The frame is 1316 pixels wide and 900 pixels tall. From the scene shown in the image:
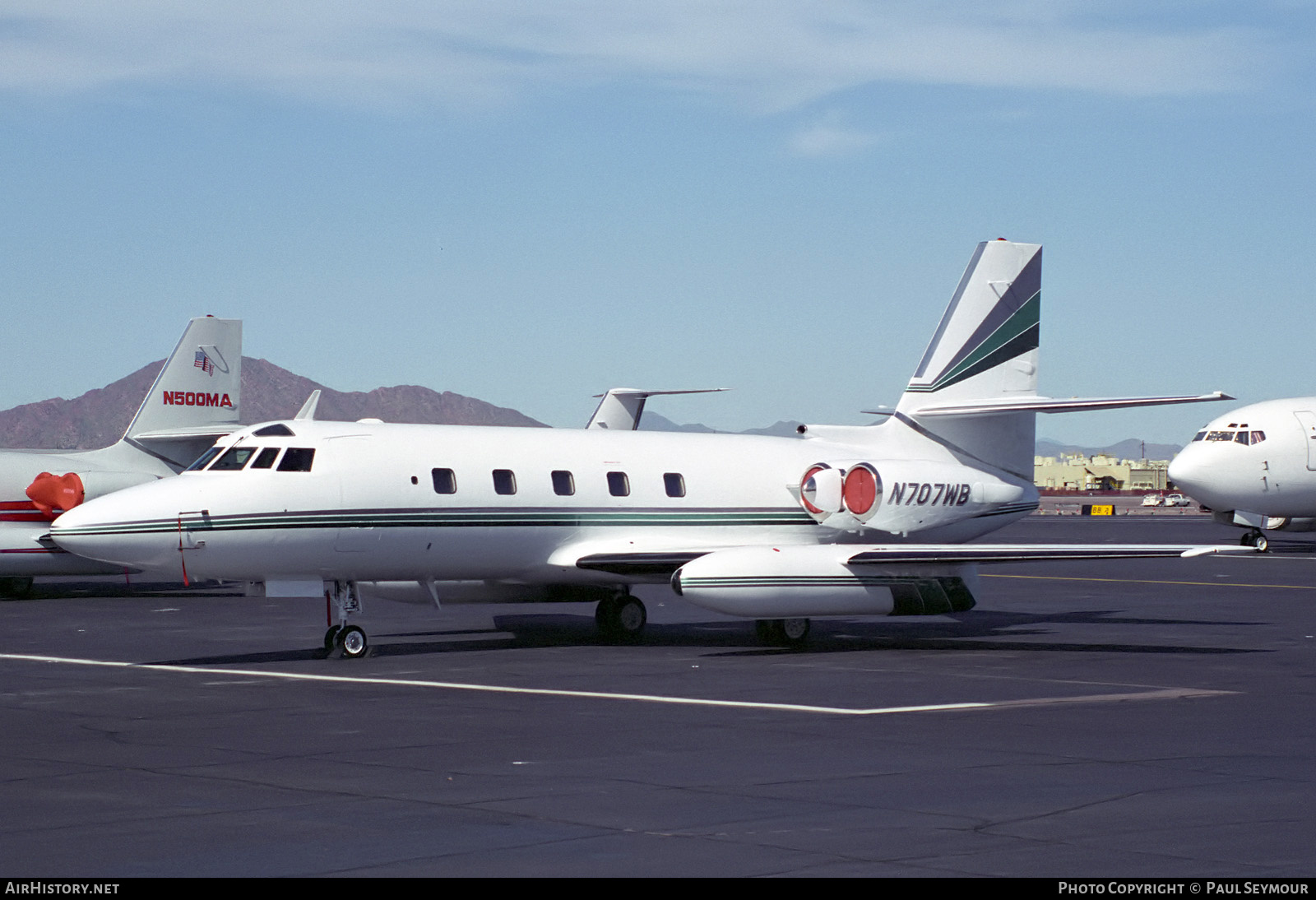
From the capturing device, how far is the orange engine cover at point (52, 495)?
3428 cm

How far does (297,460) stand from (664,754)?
951 centimetres

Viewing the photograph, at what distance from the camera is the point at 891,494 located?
79.8ft

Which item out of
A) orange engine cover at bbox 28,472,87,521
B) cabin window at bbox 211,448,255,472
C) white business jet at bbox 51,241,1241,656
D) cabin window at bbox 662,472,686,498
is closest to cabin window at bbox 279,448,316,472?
white business jet at bbox 51,241,1241,656

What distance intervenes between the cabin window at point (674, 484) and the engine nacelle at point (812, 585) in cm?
203

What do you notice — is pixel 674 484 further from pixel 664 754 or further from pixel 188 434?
Result: pixel 188 434

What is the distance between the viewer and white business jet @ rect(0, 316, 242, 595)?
3412cm

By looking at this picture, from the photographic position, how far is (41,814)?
1009cm

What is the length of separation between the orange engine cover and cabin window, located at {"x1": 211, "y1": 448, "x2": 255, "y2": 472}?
603 inches

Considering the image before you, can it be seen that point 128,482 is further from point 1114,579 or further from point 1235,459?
point 1235,459

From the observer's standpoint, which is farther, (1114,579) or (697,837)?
(1114,579)

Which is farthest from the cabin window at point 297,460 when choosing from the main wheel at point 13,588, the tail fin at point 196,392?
the main wheel at point 13,588

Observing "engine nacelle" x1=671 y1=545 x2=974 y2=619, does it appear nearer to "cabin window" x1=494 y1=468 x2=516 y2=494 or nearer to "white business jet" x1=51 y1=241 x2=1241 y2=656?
"white business jet" x1=51 y1=241 x2=1241 y2=656
